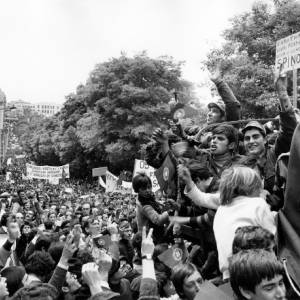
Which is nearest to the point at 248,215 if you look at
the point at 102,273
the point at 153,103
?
the point at 102,273

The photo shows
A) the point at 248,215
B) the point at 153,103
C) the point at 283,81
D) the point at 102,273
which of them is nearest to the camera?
the point at 248,215

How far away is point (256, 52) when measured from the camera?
82.3ft

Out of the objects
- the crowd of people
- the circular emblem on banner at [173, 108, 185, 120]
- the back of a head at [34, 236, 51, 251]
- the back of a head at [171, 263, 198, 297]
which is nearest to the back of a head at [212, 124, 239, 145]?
the crowd of people

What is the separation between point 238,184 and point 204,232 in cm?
99

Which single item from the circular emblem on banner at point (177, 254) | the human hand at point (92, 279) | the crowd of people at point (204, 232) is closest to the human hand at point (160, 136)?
the crowd of people at point (204, 232)

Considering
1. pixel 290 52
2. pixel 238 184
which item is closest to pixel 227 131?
pixel 238 184

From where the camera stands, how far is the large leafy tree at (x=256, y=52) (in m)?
23.4

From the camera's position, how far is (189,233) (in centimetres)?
413

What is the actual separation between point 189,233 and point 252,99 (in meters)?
19.9

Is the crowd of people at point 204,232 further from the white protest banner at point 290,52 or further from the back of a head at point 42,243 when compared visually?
the white protest banner at point 290,52

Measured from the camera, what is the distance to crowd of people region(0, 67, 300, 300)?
7.28ft

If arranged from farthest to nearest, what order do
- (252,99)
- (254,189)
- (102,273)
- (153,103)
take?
1. (153,103)
2. (252,99)
3. (102,273)
4. (254,189)

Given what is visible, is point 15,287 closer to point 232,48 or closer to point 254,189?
point 254,189

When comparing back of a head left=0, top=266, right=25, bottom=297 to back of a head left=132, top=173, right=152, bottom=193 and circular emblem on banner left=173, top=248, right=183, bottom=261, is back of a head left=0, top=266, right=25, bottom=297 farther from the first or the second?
back of a head left=132, top=173, right=152, bottom=193
